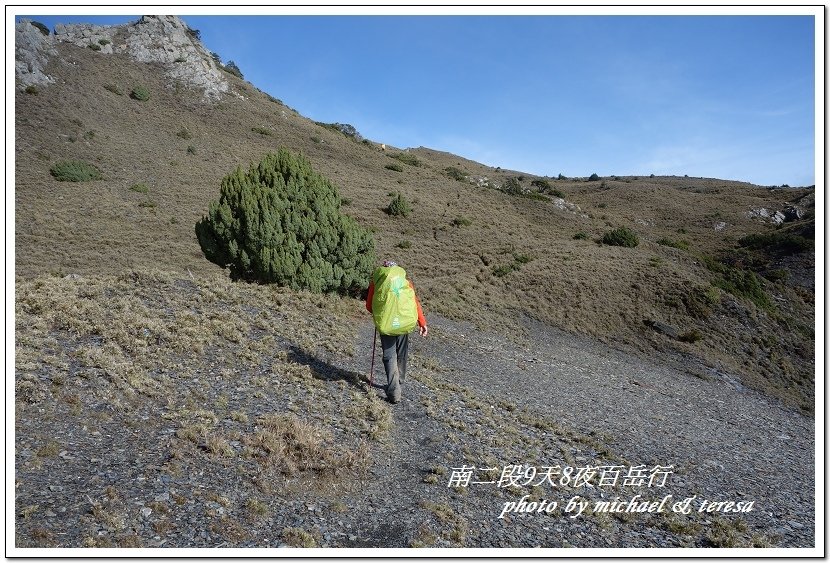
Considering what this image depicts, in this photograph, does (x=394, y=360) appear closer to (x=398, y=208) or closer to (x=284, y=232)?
(x=284, y=232)

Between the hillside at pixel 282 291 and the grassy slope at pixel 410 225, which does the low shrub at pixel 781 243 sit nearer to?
the hillside at pixel 282 291

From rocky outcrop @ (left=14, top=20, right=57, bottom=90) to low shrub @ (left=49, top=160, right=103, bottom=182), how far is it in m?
17.1

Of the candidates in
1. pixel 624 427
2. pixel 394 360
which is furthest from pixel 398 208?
pixel 394 360

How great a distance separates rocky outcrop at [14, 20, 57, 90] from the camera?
4584 centimetres

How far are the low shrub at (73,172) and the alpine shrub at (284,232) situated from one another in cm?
2484

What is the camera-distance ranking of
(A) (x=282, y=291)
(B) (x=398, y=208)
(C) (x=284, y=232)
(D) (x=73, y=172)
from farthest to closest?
(B) (x=398, y=208) < (D) (x=73, y=172) < (C) (x=284, y=232) < (A) (x=282, y=291)

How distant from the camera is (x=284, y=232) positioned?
53.8 feet

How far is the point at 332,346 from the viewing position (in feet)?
39.5

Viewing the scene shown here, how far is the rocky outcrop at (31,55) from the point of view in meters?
45.8

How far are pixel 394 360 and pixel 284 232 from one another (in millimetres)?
9082

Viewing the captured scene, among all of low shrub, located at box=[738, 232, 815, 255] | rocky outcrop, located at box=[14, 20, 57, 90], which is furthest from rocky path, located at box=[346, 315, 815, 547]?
rocky outcrop, located at box=[14, 20, 57, 90]

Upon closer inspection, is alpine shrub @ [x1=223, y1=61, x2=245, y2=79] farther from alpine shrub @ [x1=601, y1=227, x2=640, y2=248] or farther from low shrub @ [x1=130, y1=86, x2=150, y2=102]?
alpine shrub @ [x1=601, y1=227, x2=640, y2=248]

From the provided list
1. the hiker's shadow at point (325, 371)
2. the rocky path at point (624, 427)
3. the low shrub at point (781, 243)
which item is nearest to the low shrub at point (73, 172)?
the rocky path at point (624, 427)
